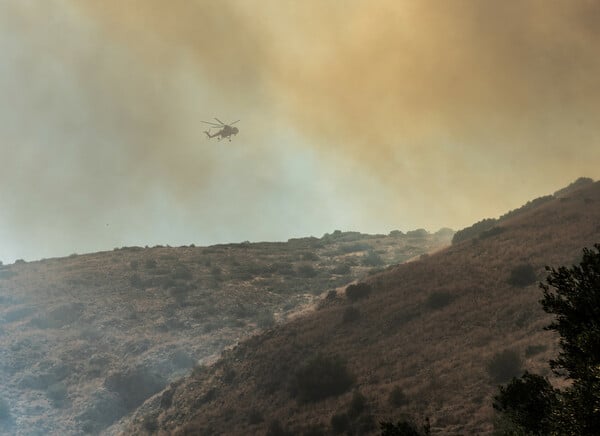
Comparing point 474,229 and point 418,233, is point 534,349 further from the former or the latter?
point 418,233

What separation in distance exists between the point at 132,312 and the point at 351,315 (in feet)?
107

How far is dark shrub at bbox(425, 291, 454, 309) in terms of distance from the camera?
1651 inches

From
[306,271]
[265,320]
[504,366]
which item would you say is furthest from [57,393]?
[504,366]

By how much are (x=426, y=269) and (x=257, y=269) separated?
3350cm

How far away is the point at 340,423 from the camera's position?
29266 millimetres

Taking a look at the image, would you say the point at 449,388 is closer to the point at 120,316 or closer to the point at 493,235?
the point at 493,235

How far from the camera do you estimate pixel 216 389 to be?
137 ft

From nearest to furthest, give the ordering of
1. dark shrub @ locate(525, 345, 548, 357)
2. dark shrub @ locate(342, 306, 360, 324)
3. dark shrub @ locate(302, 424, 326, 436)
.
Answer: dark shrub @ locate(302, 424, 326, 436), dark shrub @ locate(525, 345, 548, 357), dark shrub @ locate(342, 306, 360, 324)

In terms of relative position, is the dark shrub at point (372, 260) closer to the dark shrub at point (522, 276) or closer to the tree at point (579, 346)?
the dark shrub at point (522, 276)

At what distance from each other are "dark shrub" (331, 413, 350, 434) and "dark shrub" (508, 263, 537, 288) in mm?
19113

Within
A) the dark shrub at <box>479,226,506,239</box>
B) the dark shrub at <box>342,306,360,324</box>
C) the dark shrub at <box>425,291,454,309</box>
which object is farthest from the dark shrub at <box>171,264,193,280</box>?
the dark shrub at <box>425,291,454,309</box>

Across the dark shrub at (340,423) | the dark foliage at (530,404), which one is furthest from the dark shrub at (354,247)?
the dark foliage at (530,404)

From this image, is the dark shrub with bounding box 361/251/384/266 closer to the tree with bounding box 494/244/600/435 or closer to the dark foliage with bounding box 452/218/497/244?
the dark foliage with bounding box 452/218/497/244

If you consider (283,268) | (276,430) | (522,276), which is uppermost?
(283,268)
